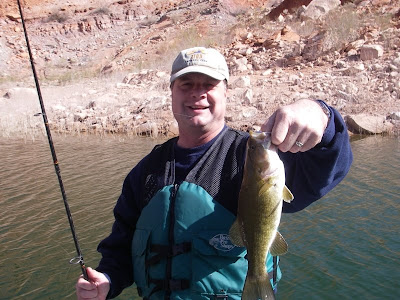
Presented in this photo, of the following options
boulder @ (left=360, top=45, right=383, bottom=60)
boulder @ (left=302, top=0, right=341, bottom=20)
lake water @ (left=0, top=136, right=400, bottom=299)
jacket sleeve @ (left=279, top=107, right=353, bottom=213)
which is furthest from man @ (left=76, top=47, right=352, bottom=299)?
boulder @ (left=302, top=0, right=341, bottom=20)

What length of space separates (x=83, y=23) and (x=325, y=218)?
34.9 metres

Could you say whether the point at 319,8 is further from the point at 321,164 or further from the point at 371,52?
the point at 321,164

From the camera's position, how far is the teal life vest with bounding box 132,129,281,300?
241cm

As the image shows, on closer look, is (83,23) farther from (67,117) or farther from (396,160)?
(396,160)

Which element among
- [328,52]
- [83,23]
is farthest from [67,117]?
[83,23]

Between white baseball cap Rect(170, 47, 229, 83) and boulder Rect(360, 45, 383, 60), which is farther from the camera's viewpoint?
boulder Rect(360, 45, 383, 60)

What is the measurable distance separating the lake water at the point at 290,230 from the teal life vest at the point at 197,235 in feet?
8.51

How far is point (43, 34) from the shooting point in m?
36.5

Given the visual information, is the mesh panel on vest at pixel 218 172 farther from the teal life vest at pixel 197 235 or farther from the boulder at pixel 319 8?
the boulder at pixel 319 8

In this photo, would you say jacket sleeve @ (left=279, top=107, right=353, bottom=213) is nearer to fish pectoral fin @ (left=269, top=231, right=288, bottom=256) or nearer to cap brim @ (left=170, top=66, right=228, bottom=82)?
fish pectoral fin @ (left=269, top=231, right=288, bottom=256)

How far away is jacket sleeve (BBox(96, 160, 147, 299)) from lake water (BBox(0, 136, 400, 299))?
2.26m

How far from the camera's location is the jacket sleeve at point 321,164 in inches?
84.4

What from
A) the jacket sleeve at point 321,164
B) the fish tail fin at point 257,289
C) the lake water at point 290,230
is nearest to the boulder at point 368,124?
the lake water at point 290,230

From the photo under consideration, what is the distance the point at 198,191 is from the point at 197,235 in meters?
0.25
